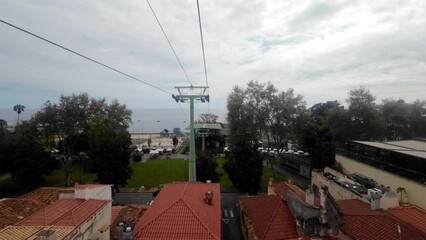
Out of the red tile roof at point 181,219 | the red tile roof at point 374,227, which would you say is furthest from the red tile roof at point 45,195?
the red tile roof at point 374,227

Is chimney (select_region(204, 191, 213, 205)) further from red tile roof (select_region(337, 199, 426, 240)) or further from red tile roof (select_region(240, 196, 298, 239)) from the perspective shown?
red tile roof (select_region(337, 199, 426, 240))

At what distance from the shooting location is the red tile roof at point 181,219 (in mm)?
14383

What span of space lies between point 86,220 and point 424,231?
15.4 meters

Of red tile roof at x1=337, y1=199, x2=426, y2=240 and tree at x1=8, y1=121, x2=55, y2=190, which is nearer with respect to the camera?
red tile roof at x1=337, y1=199, x2=426, y2=240

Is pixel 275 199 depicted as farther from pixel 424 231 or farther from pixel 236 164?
pixel 236 164

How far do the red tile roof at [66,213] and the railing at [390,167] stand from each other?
19475 mm

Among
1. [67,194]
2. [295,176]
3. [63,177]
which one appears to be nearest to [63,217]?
[67,194]

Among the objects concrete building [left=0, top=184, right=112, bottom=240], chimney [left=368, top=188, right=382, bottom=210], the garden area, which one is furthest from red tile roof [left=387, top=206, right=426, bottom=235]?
the garden area

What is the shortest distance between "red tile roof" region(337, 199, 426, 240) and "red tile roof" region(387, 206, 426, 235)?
5.61 feet

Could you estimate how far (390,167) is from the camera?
24.6 metres

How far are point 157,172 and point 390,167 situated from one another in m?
26.2

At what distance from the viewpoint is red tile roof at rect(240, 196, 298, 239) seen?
1614 centimetres

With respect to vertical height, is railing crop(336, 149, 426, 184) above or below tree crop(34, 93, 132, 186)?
below

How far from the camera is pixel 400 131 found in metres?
47.8
